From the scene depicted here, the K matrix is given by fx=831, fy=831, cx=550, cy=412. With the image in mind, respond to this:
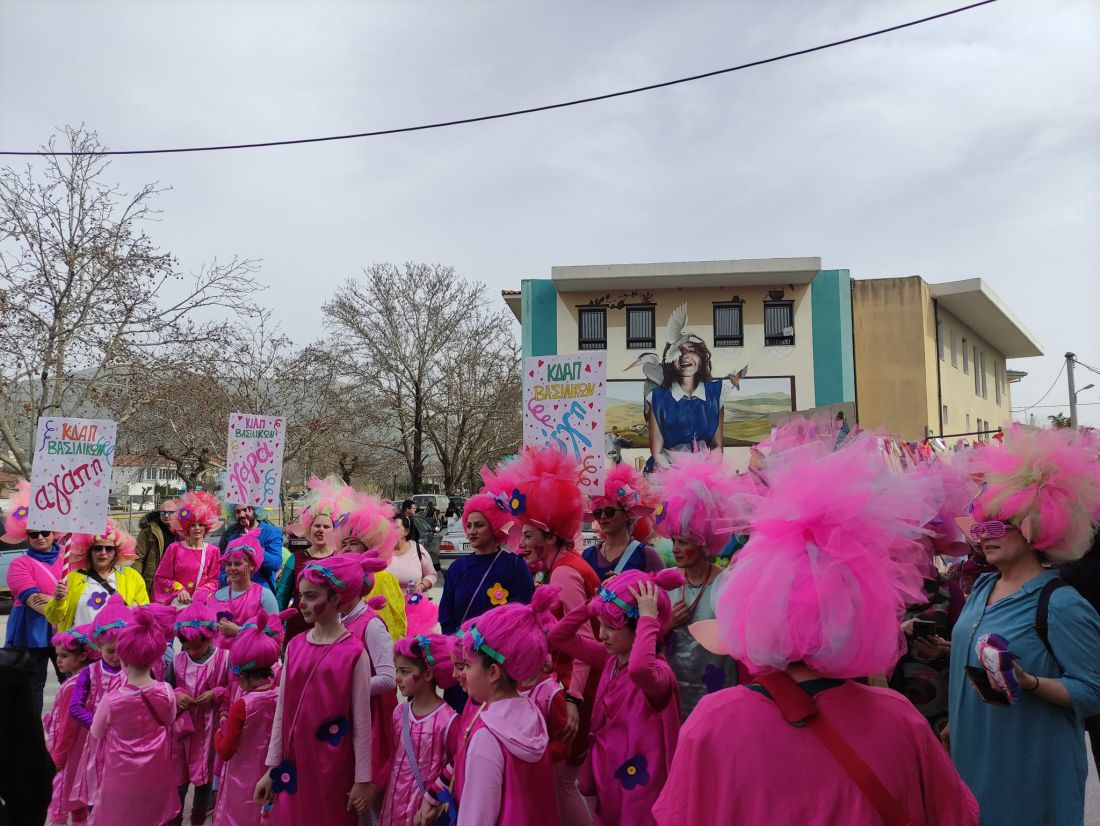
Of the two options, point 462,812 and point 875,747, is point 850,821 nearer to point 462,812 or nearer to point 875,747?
point 875,747

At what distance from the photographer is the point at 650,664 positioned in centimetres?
305

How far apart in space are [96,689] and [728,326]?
1011 inches

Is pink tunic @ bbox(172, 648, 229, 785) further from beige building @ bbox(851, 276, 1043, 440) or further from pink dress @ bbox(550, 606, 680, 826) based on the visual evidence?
beige building @ bbox(851, 276, 1043, 440)

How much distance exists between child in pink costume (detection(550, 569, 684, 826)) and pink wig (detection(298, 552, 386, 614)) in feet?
4.07

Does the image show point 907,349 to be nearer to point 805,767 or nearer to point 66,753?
point 66,753

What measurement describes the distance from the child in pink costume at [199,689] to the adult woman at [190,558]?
53.3 inches

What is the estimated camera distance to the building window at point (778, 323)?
92.7 ft

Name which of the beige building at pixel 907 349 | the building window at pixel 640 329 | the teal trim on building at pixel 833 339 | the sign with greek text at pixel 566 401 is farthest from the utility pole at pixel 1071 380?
the sign with greek text at pixel 566 401

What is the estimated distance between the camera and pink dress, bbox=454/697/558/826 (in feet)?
9.49

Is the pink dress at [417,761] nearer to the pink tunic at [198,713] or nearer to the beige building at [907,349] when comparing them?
the pink tunic at [198,713]

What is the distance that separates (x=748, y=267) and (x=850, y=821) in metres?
27.1

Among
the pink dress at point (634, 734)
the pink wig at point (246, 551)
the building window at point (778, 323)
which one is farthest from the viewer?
the building window at point (778, 323)

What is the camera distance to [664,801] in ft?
5.72

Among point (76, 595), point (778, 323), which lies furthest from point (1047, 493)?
point (778, 323)
